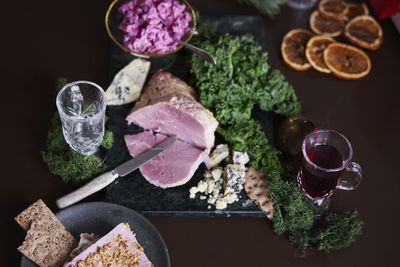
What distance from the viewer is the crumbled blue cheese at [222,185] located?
221 centimetres

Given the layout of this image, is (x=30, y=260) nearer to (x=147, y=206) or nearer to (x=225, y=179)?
(x=147, y=206)

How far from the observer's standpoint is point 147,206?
221 centimetres

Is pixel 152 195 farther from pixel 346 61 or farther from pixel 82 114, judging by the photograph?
pixel 346 61

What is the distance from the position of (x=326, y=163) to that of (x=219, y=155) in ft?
1.52

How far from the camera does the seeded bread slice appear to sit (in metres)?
2.20

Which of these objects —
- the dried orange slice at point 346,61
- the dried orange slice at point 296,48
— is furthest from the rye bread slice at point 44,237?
the dried orange slice at point 346,61

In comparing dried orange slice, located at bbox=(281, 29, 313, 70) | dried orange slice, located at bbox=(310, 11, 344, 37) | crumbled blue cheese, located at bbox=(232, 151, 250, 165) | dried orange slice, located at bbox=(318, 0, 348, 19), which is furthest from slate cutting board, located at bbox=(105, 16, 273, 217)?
dried orange slice, located at bbox=(318, 0, 348, 19)

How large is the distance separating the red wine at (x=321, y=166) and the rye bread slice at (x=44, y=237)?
97 centimetres

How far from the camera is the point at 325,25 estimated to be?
9.33 feet

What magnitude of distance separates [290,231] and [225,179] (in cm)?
35

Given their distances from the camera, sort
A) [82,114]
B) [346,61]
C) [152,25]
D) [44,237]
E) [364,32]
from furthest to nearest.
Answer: [364,32]
[346,61]
[152,25]
[82,114]
[44,237]

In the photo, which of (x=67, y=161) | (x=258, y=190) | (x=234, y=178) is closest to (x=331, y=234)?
(x=258, y=190)

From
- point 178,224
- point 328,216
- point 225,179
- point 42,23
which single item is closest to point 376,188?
point 328,216

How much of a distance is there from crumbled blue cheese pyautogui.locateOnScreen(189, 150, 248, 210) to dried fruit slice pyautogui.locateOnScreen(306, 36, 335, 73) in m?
0.72
